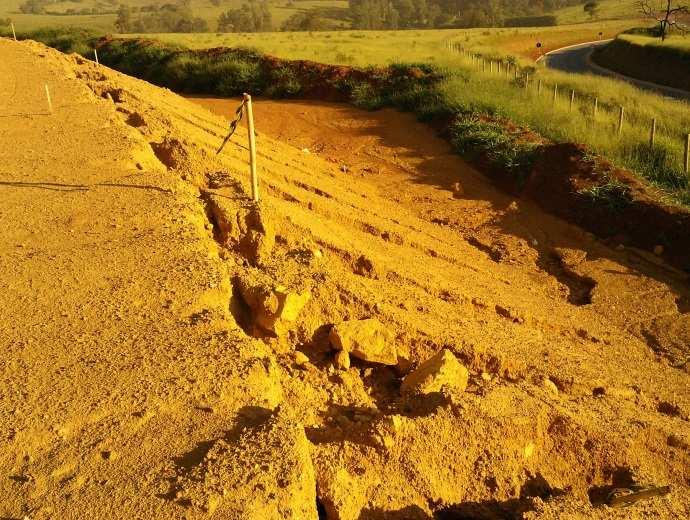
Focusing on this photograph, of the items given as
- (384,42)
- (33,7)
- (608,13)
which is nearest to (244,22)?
(608,13)

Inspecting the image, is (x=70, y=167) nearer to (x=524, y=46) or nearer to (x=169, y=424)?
(x=169, y=424)

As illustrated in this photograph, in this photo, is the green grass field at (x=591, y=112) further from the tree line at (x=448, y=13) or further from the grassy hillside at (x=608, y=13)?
the tree line at (x=448, y=13)

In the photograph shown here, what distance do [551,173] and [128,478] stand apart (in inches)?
316

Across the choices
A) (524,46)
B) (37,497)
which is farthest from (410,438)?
(524,46)

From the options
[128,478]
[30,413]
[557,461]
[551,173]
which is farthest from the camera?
[551,173]

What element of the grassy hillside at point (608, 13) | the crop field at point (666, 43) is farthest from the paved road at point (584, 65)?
the grassy hillside at point (608, 13)

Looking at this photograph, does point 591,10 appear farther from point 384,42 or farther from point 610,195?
point 610,195

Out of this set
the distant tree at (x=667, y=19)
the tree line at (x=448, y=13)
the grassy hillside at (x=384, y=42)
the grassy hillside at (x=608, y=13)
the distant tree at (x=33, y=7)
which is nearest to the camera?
the grassy hillside at (x=384, y=42)

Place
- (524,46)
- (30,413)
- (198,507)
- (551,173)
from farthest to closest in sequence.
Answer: (524,46) → (551,173) → (30,413) → (198,507)

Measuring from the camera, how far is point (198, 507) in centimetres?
250

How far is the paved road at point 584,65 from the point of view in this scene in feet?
72.3

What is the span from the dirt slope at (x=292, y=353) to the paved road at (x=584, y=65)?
16388mm

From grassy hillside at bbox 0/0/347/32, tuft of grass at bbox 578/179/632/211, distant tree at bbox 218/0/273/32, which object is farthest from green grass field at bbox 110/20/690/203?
grassy hillside at bbox 0/0/347/32

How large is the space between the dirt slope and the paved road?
53.8 feet
